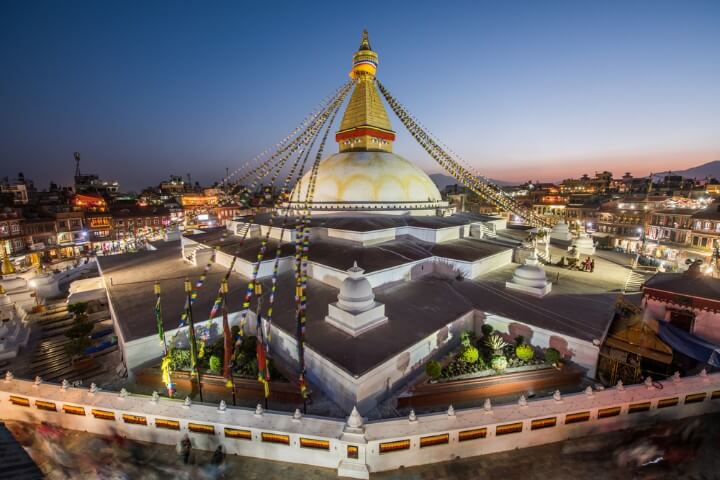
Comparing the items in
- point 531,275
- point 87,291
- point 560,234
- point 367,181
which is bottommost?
point 87,291

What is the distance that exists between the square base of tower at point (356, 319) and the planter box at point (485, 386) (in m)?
2.10

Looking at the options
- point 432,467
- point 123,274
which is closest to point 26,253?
point 123,274

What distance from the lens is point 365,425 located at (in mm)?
6188

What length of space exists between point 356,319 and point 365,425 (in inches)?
117

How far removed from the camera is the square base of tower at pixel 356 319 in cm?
874

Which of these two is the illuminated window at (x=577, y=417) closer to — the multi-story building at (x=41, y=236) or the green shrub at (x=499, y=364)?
the green shrub at (x=499, y=364)

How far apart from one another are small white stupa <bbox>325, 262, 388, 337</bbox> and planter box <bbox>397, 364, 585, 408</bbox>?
2.17m

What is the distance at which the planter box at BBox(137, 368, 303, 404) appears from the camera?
7.59 m

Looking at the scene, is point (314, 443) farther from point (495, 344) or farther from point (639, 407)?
point (639, 407)

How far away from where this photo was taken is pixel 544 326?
30.3 feet

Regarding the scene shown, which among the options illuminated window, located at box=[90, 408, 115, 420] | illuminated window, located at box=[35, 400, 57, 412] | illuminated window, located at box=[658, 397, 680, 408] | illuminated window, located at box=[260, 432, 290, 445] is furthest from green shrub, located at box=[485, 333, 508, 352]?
illuminated window, located at box=[35, 400, 57, 412]

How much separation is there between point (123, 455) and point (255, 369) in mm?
3103

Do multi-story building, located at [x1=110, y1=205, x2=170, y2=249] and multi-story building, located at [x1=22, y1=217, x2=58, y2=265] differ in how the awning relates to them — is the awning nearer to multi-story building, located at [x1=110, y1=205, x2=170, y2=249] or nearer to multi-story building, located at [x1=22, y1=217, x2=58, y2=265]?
multi-story building, located at [x1=110, y1=205, x2=170, y2=249]

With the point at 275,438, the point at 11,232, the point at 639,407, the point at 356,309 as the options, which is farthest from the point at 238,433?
the point at 11,232
